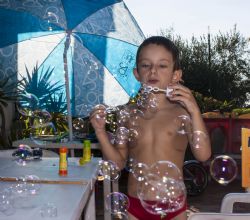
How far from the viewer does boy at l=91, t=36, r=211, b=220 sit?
2145 millimetres

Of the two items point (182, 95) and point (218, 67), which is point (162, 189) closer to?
point (182, 95)

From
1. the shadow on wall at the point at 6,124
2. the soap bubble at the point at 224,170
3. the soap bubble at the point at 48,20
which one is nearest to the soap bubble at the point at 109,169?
the soap bubble at the point at 224,170

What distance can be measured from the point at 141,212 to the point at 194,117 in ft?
1.68

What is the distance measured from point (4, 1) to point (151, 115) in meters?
2.06

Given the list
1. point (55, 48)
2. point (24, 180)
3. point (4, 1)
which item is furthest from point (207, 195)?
point (24, 180)

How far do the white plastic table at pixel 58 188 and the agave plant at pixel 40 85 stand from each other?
43.5 inches

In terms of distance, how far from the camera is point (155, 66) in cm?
217

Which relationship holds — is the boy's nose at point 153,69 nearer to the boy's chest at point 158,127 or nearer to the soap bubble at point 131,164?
the boy's chest at point 158,127

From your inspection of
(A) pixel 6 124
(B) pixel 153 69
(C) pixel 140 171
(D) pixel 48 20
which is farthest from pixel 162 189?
(A) pixel 6 124

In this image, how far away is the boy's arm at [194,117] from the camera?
2008 mm

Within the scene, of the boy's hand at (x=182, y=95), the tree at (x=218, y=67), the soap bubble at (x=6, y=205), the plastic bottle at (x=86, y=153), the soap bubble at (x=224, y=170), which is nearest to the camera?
the soap bubble at (x=6, y=205)

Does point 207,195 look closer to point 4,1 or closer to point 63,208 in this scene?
point 4,1

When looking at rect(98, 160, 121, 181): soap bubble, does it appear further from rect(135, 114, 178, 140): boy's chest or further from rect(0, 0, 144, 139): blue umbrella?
rect(0, 0, 144, 139): blue umbrella

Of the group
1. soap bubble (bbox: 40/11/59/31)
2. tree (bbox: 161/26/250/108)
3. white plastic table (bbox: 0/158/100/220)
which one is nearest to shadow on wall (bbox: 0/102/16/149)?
soap bubble (bbox: 40/11/59/31)
